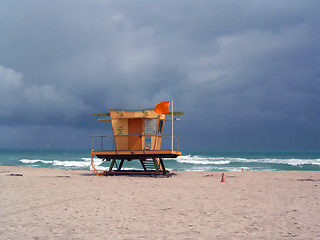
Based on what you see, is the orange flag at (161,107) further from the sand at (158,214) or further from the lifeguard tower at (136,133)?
the sand at (158,214)

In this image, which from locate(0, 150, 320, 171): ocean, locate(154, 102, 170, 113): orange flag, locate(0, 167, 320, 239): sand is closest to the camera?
locate(0, 167, 320, 239): sand

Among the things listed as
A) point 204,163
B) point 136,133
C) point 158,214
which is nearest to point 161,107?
point 136,133

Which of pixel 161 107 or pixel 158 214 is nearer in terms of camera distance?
pixel 158 214

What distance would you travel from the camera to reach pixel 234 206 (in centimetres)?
1034

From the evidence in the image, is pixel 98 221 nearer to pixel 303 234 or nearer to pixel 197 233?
pixel 197 233

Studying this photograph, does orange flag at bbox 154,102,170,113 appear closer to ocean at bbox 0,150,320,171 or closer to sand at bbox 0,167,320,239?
sand at bbox 0,167,320,239

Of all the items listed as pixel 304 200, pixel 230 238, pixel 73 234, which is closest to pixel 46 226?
pixel 73 234

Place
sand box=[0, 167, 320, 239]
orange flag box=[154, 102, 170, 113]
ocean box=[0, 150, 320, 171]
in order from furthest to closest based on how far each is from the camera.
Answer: ocean box=[0, 150, 320, 171] → orange flag box=[154, 102, 170, 113] → sand box=[0, 167, 320, 239]

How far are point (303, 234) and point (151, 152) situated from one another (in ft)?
46.0

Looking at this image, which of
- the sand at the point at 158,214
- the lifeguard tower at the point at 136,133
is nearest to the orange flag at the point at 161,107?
the lifeguard tower at the point at 136,133

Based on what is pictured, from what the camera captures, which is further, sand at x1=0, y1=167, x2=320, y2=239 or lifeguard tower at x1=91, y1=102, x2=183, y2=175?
lifeguard tower at x1=91, y1=102, x2=183, y2=175

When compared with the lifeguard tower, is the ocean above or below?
below

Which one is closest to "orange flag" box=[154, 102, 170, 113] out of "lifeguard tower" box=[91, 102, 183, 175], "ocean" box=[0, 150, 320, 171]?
"lifeguard tower" box=[91, 102, 183, 175]

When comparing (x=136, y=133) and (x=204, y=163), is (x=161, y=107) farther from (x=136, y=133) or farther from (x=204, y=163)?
(x=204, y=163)
